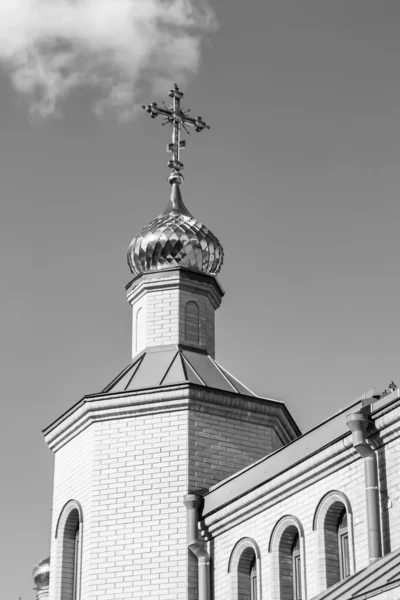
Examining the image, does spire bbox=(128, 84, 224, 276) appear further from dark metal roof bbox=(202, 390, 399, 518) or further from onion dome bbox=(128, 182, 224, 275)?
dark metal roof bbox=(202, 390, 399, 518)

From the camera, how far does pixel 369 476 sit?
53.7 feet

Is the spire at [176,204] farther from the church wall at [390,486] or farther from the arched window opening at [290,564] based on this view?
the church wall at [390,486]

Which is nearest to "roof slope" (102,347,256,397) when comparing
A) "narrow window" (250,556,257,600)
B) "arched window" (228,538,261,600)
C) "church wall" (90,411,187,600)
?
"church wall" (90,411,187,600)

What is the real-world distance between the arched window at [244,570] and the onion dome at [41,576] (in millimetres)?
14688

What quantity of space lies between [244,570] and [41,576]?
596 inches

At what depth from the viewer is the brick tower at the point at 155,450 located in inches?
811

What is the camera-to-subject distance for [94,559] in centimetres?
2095

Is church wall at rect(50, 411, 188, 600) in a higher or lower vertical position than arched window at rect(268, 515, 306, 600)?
higher

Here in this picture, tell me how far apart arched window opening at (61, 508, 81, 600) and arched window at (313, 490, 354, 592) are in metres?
6.12

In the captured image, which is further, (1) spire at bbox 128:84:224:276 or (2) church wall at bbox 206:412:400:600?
(1) spire at bbox 128:84:224:276

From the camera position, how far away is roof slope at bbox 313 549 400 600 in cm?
1376

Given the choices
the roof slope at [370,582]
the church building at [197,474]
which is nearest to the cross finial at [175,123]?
the church building at [197,474]

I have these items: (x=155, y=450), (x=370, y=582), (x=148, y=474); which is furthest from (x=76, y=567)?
(x=370, y=582)

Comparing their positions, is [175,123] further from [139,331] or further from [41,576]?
[41,576]
